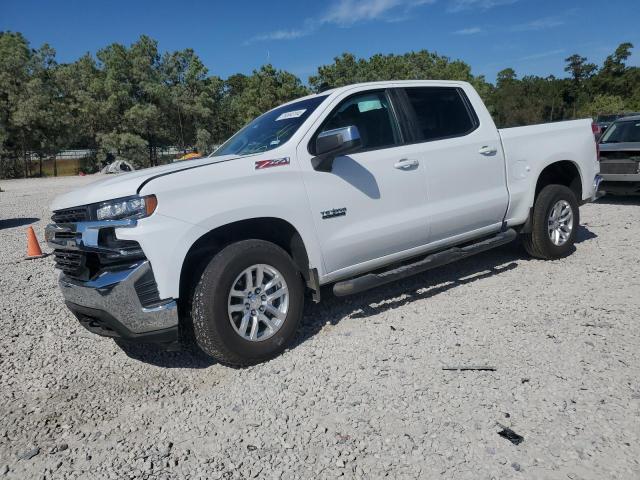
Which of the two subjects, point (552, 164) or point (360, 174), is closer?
point (360, 174)

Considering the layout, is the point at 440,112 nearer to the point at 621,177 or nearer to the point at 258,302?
the point at 258,302

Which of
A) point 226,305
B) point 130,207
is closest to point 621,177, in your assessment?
point 226,305

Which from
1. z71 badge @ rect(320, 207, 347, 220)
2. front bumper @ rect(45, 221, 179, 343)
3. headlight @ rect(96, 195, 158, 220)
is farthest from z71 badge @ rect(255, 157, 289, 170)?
front bumper @ rect(45, 221, 179, 343)

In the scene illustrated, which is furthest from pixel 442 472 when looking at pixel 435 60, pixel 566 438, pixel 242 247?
pixel 435 60

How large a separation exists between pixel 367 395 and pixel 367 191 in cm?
164

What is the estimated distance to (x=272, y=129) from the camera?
416 cm

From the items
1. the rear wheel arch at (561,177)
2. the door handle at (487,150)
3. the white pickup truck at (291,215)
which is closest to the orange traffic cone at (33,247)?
the white pickup truck at (291,215)

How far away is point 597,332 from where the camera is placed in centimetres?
361

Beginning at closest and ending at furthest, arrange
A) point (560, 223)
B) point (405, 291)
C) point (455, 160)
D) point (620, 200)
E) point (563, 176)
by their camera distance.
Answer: point (455, 160), point (405, 291), point (560, 223), point (563, 176), point (620, 200)

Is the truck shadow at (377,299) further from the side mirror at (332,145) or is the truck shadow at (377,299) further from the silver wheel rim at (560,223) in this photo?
the side mirror at (332,145)

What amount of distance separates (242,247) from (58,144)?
1684 inches

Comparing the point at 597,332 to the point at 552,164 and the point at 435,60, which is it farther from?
the point at 435,60

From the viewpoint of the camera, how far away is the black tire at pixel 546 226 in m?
5.16

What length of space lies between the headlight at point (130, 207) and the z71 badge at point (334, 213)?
4.16 ft
